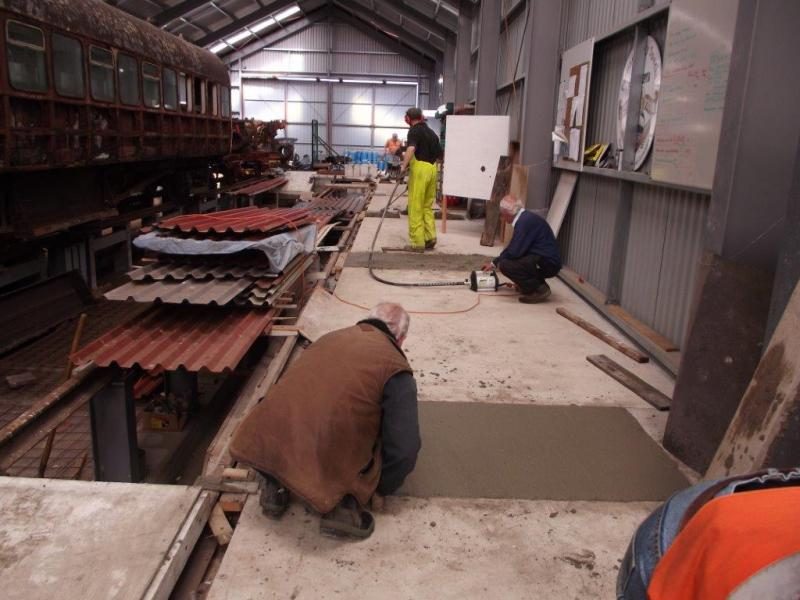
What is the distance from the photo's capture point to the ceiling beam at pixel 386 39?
97.4 feet

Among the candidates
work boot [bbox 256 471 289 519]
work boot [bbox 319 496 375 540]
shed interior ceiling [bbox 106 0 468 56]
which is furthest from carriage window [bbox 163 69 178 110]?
work boot [bbox 319 496 375 540]

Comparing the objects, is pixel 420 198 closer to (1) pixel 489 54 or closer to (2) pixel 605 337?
(2) pixel 605 337

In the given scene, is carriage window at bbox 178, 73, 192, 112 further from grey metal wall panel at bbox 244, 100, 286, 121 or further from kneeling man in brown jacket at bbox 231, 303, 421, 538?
grey metal wall panel at bbox 244, 100, 286, 121

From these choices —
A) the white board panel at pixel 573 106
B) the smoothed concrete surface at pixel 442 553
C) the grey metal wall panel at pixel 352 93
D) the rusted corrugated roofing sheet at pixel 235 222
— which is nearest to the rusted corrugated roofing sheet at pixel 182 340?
the rusted corrugated roofing sheet at pixel 235 222

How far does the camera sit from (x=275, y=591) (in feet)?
7.97

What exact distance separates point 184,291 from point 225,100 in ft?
36.9

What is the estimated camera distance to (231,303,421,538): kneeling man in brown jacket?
2676mm

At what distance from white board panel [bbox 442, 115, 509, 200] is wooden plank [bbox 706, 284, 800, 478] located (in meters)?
8.14

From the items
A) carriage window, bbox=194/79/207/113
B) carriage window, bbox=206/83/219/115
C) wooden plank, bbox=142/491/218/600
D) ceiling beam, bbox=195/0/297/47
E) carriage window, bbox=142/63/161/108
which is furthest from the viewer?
ceiling beam, bbox=195/0/297/47

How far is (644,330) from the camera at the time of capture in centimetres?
535

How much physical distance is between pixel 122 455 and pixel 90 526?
209 centimetres

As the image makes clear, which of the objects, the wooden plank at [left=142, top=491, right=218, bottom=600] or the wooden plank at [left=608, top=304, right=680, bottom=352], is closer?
the wooden plank at [left=142, top=491, right=218, bottom=600]

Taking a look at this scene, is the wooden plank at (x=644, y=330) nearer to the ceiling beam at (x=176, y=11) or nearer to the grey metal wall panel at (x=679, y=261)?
the grey metal wall panel at (x=679, y=261)

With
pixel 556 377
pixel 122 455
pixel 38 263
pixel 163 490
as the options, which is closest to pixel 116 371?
pixel 122 455
